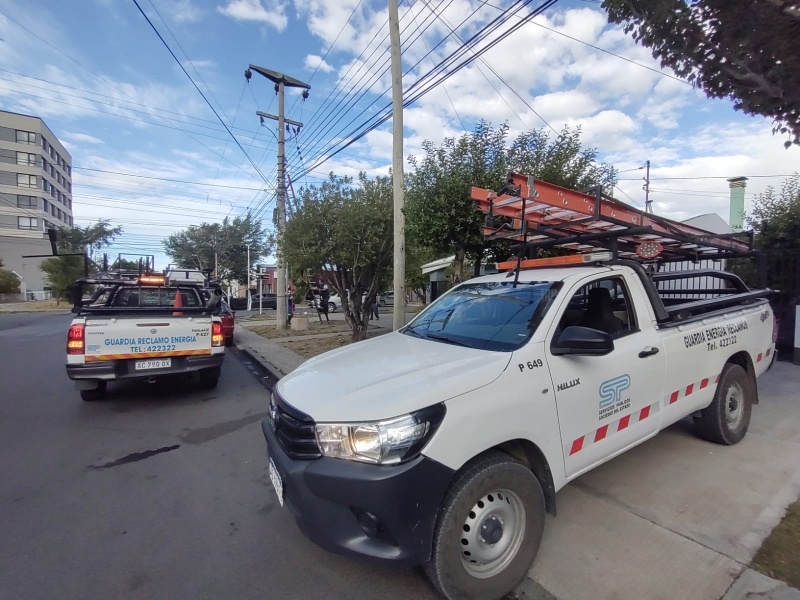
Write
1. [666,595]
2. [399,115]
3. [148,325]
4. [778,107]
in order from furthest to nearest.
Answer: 1. [399,115]
2. [148,325]
3. [778,107]
4. [666,595]

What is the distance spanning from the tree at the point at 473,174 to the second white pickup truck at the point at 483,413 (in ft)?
11.1

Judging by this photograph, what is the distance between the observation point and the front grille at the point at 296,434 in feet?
7.13

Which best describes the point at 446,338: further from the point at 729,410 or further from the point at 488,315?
the point at 729,410

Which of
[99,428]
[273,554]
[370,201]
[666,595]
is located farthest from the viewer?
[370,201]

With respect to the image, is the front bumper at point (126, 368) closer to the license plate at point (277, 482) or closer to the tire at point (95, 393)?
the tire at point (95, 393)

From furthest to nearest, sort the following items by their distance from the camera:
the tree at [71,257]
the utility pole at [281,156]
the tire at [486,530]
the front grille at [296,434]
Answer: the tree at [71,257]
the utility pole at [281,156]
the front grille at [296,434]
the tire at [486,530]

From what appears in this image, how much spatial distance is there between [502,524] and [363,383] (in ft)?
3.53

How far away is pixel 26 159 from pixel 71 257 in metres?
29.2

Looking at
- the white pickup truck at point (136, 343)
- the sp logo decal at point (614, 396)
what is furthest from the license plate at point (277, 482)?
the white pickup truck at point (136, 343)

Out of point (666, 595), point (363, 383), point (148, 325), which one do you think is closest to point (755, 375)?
point (666, 595)

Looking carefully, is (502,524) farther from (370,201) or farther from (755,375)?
(370,201)

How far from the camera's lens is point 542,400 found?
7.95ft

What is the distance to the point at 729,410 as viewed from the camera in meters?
4.22

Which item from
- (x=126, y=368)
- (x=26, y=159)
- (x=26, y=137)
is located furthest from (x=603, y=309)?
(x=26, y=137)
